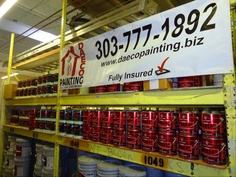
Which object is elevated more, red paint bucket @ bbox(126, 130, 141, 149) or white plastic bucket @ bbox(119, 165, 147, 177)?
red paint bucket @ bbox(126, 130, 141, 149)

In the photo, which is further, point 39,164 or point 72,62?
point 39,164

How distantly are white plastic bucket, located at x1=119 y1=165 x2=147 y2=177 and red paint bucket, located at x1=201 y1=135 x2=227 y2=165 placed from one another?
19.2 inches

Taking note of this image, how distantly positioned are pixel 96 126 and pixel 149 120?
21.8 inches

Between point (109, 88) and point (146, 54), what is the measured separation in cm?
46

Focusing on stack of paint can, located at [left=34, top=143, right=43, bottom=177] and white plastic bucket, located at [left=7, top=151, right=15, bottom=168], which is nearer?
stack of paint can, located at [left=34, top=143, right=43, bottom=177]

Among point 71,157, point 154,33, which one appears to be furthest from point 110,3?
point 71,157

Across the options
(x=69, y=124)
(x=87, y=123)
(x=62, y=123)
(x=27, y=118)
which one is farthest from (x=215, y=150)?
(x=27, y=118)

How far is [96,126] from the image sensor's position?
5.21 feet

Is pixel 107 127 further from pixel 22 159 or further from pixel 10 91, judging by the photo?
pixel 10 91

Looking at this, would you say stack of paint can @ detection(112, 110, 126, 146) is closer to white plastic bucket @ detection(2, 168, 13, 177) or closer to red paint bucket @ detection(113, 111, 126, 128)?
red paint bucket @ detection(113, 111, 126, 128)

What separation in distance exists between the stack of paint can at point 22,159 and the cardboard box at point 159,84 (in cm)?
232

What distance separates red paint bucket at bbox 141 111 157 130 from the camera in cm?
124

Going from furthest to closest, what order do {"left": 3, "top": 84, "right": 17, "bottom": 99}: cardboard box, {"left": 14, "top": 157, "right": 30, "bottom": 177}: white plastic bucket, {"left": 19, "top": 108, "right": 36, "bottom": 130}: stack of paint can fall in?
{"left": 3, "top": 84, "right": 17, "bottom": 99}: cardboard box
{"left": 14, "top": 157, "right": 30, "bottom": 177}: white plastic bucket
{"left": 19, "top": 108, "right": 36, "bottom": 130}: stack of paint can

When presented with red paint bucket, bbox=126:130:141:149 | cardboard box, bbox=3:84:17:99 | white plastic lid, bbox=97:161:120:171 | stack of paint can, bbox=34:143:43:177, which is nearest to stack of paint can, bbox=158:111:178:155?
red paint bucket, bbox=126:130:141:149
